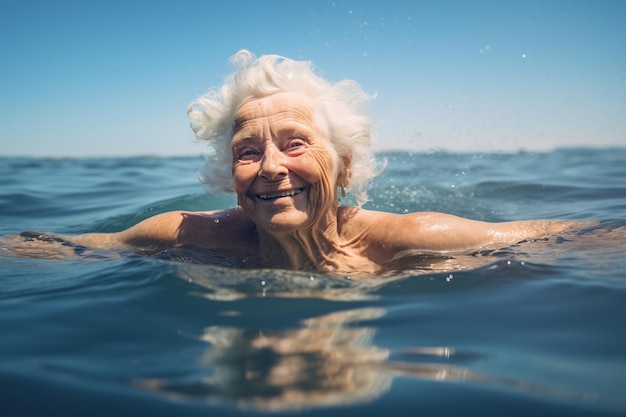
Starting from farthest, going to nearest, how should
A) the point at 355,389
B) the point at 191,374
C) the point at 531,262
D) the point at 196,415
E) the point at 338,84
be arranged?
the point at 338,84 → the point at 531,262 → the point at 191,374 → the point at 355,389 → the point at 196,415

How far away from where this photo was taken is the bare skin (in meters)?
3.64

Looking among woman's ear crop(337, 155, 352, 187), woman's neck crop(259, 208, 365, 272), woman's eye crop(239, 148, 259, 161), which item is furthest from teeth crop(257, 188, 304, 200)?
woman's ear crop(337, 155, 352, 187)

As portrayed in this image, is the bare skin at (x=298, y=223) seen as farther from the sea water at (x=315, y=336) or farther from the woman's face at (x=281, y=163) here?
the sea water at (x=315, y=336)

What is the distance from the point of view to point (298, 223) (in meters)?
3.66

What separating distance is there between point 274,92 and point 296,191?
72cm

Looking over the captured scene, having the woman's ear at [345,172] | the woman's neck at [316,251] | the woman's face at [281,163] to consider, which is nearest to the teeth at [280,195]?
the woman's face at [281,163]

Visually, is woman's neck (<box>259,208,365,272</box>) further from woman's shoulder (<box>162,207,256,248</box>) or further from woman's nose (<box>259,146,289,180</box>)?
woman's nose (<box>259,146,289,180</box>)

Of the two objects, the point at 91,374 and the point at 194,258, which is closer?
the point at 91,374

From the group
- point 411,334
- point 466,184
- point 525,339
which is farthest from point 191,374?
point 466,184

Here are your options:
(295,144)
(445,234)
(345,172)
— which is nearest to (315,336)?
(295,144)

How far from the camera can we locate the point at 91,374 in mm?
2184

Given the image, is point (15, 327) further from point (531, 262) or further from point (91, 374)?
point (531, 262)

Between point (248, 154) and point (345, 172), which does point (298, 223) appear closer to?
point (248, 154)

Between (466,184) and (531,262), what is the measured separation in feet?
19.7
